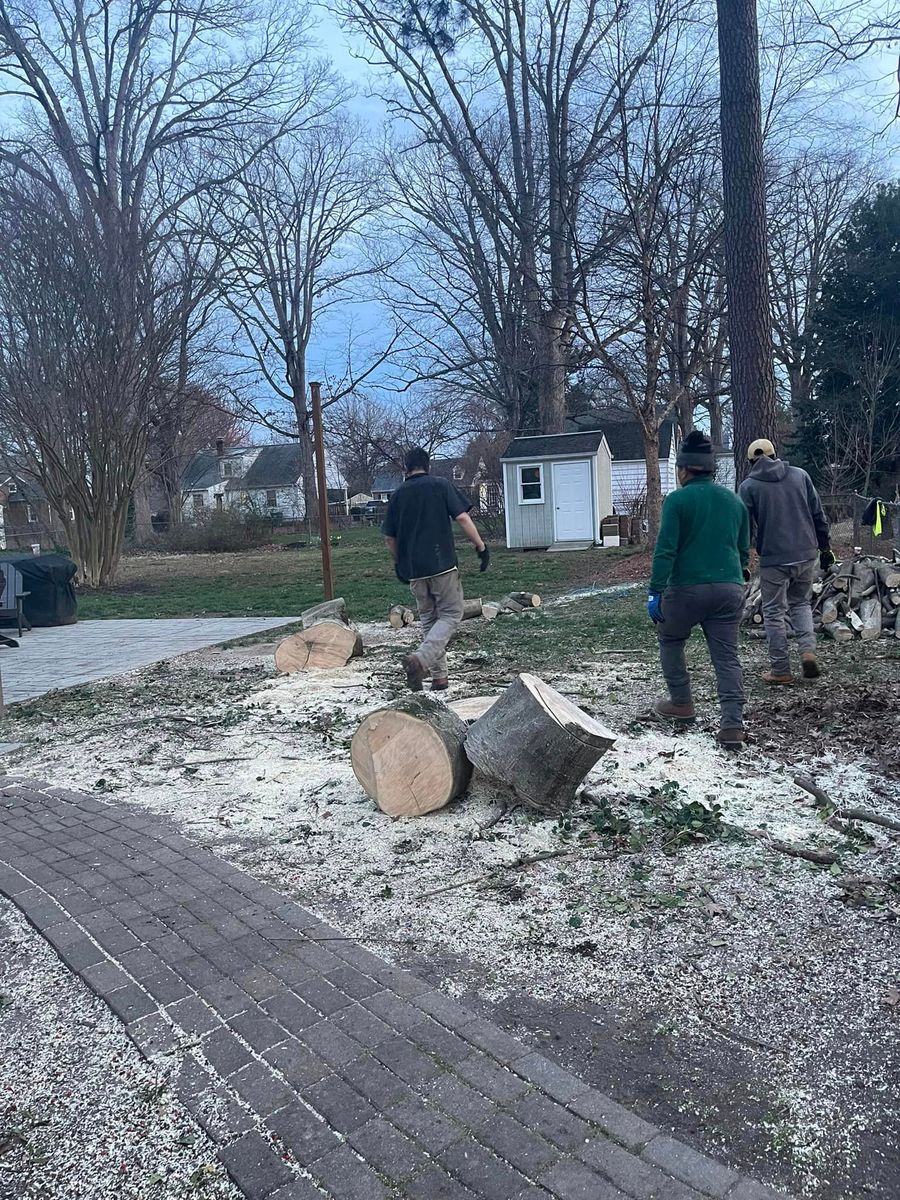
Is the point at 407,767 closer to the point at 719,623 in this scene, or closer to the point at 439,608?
the point at 719,623

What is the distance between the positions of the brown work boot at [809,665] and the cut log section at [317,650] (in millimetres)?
4029

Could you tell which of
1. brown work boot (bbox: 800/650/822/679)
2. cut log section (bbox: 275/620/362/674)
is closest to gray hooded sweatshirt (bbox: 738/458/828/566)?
brown work boot (bbox: 800/650/822/679)

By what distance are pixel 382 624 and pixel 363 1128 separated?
9391mm

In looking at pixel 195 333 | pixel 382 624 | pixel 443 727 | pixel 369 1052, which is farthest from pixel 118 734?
pixel 195 333

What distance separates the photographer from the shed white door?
83.7ft

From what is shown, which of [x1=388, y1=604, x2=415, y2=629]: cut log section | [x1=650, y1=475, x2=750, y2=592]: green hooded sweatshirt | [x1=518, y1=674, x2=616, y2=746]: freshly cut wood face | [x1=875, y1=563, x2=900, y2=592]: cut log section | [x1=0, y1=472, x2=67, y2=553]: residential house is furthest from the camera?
[x1=0, y1=472, x2=67, y2=553]: residential house

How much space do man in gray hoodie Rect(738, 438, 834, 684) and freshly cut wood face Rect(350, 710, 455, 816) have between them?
331 centimetres

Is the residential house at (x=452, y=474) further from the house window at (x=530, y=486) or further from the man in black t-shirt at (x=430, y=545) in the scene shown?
the man in black t-shirt at (x=430, y=545)

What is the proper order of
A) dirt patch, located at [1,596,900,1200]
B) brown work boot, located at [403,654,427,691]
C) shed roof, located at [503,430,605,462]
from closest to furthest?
dirt patch, located at [1,596,900,1200], brown work boot, located at [403,654,427,691], shed roof, located at [503,430,605,462]

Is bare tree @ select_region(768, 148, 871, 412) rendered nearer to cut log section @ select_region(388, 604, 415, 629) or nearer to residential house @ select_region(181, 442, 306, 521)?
cut log section @ select_region(388, 604, 415, 629)

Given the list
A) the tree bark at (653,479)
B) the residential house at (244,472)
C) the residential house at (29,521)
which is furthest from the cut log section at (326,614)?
the residential house at (244,472)

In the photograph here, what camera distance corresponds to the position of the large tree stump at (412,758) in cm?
447

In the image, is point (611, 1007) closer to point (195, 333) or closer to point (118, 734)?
point (118, 734)

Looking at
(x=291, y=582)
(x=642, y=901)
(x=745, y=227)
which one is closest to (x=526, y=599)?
(x=745, y=227)
